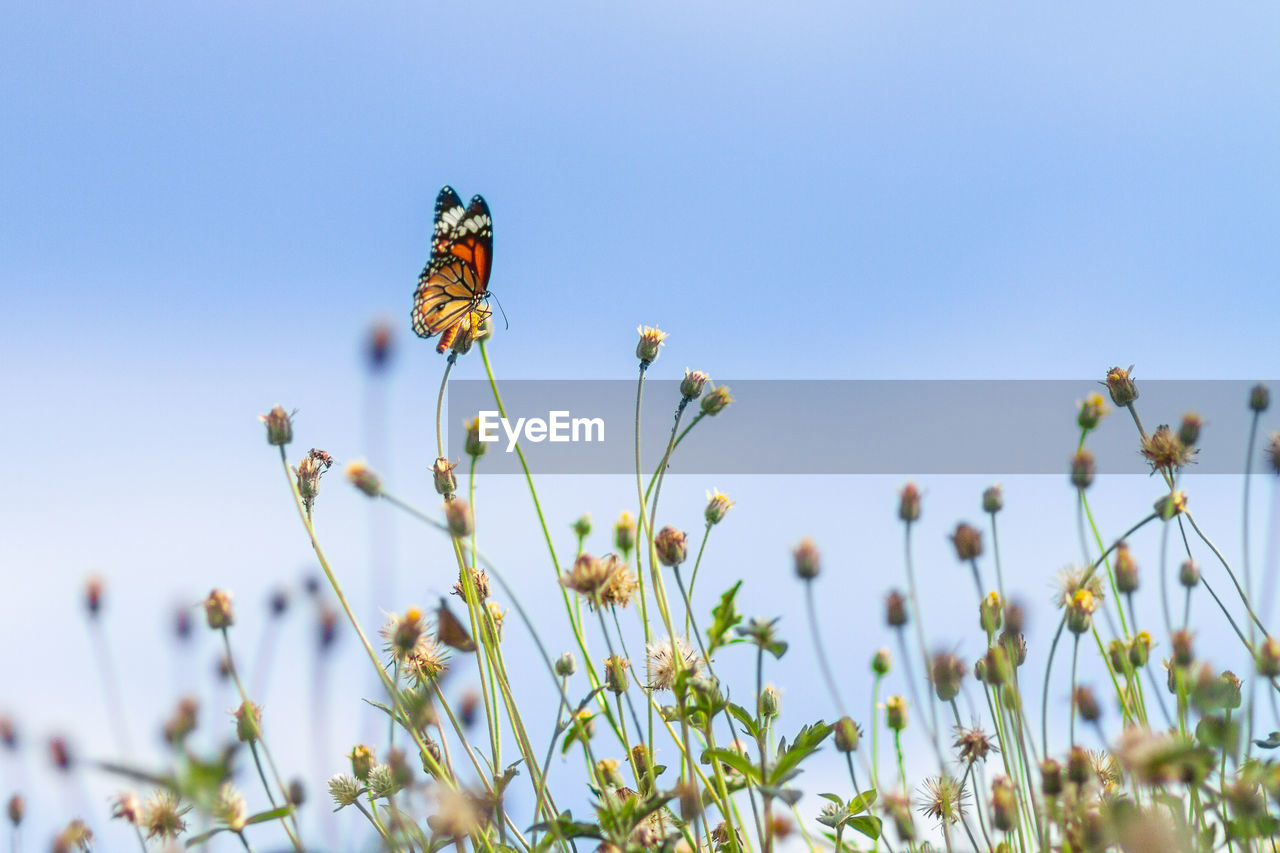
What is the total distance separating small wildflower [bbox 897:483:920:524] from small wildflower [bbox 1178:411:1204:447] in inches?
35.2

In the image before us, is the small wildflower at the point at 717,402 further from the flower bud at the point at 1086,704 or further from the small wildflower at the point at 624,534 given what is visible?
the flower bud at the point at 1086,704

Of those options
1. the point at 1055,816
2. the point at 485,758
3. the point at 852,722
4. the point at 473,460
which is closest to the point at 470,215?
the point at 473,460

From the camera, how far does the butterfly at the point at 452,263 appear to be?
199 inches

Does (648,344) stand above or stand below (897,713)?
above

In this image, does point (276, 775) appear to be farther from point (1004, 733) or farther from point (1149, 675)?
point (1149, 675)

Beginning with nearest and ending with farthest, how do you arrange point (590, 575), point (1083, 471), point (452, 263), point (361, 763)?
point (590, 575)
point (361, 763)
point (1083, 471)
point (452, 263)

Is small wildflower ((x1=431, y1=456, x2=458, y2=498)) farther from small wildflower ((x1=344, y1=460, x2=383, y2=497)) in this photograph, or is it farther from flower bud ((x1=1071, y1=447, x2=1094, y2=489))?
flower bud ((x1=1071, y1=447, x2=1094, y2=489))

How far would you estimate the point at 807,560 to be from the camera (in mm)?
2271

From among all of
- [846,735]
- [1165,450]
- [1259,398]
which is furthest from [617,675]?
[1259,398]

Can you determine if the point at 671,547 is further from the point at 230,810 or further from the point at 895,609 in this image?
the point at 230,810

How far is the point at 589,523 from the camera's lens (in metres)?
3.01

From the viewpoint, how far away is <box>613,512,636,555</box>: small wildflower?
2811 mm

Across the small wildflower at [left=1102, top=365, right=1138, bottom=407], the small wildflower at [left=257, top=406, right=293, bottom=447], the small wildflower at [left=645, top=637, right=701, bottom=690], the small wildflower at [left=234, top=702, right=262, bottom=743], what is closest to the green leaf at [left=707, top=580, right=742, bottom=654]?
the small wildflower at [left=645, top=637, right=701, bottom=690]

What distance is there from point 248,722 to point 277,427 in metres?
0.85
